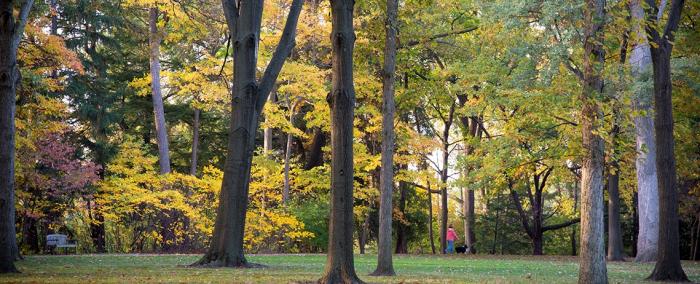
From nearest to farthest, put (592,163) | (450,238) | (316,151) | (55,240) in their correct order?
(592,163) < (55,240) < (450,238) < (316,151)

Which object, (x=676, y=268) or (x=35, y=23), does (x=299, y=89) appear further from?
(x=676, y=268)

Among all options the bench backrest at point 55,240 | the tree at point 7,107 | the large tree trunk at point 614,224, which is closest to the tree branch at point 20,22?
the tree at point 7,107

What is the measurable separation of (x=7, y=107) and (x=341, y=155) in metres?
6.72

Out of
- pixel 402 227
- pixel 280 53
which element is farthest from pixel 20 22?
pixel 402 227

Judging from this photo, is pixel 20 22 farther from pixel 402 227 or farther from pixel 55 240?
pixel 402 227

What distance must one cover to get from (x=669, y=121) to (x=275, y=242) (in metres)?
17.4

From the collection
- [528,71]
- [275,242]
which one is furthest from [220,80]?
[528,71]

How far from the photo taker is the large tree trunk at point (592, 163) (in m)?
11.2

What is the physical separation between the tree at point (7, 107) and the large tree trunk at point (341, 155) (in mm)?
6116

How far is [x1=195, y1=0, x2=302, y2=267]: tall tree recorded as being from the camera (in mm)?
14961

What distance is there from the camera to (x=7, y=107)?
1368 centimetres

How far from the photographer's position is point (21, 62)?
21578 mm

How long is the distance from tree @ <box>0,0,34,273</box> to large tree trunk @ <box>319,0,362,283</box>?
6.12 m

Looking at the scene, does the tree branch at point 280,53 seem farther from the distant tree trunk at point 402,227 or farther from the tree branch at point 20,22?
the distant tree trunk at point 402,227
